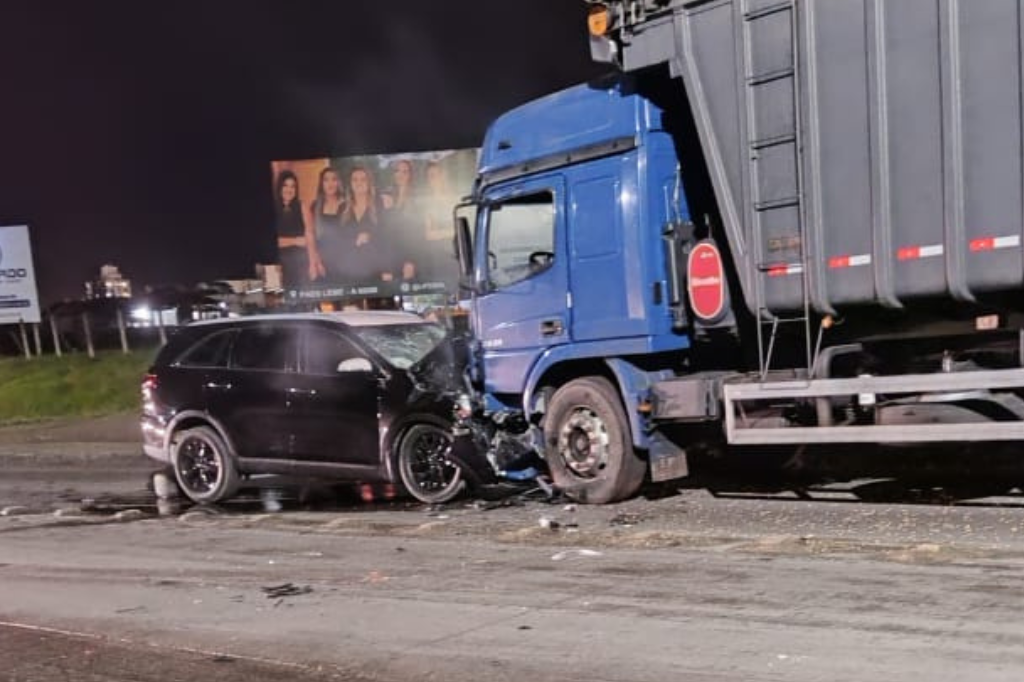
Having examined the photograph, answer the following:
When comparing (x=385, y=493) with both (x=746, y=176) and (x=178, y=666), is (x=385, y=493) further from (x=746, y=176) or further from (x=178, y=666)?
(x=178, y=666)

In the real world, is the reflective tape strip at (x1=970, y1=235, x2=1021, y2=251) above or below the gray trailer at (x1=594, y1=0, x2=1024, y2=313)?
below

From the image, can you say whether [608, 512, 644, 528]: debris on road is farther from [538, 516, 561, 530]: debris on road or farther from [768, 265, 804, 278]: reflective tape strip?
[768, 265, 804, 278]: reflective tape strip

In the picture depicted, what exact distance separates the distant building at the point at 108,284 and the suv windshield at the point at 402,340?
33.5 m

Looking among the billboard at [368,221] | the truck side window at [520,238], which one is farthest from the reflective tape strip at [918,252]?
the billboard at [368,221]

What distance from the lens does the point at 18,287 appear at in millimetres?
30516

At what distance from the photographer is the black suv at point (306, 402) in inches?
400

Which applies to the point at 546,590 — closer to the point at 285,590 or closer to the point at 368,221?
the point at 285,590

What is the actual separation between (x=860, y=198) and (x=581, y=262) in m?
2.48

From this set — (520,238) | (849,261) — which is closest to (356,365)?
(520,238)

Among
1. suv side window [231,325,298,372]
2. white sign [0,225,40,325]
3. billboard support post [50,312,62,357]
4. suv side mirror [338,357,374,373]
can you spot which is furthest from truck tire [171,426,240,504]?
white sign [0,225,40,325]

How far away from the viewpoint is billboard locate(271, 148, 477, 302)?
31438mm

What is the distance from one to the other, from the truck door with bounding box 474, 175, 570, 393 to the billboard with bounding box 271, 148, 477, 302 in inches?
819

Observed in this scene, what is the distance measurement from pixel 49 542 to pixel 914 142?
734 cm

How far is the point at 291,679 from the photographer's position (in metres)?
5.04
